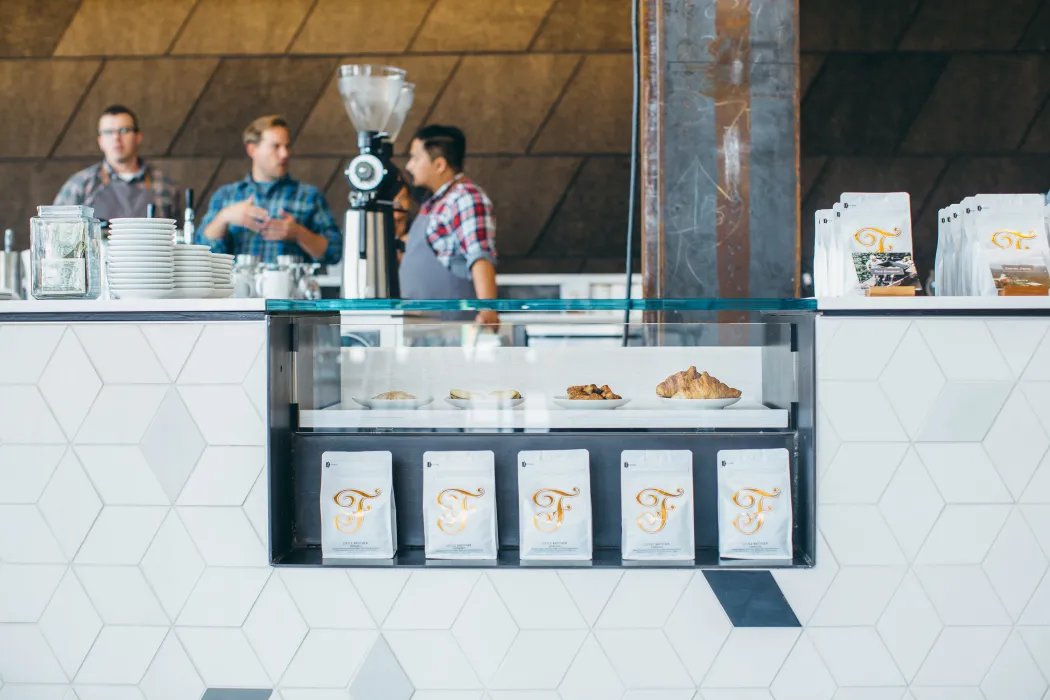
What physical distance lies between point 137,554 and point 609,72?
348 cm

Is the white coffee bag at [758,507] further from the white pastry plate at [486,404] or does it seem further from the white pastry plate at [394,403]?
the white pastry plate at [394,403]

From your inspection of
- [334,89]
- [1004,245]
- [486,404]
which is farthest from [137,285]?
[334,89]

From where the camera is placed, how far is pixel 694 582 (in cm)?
160

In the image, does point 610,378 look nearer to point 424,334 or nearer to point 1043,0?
point 424,334

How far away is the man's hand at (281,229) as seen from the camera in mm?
3297

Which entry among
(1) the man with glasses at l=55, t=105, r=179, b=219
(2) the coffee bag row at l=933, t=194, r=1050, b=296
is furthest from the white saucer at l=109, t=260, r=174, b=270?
(1) the man with glasses at l=55, t=105, r=179, b=219

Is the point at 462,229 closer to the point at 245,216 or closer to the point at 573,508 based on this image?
the point at 245,216

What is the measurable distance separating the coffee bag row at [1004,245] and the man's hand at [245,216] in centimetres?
224

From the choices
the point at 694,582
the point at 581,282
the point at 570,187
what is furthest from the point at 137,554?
the point at 570,187

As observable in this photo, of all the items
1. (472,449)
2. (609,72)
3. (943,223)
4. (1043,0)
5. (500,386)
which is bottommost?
(472,449)

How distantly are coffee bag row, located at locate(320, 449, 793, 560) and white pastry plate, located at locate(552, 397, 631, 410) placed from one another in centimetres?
8

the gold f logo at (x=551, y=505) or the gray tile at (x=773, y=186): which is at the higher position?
the gray tile at (x=773, y=186)

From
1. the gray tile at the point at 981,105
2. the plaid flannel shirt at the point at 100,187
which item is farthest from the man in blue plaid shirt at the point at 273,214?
the gray tile at the point at 981,105

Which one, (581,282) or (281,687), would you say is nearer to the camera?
(281,687)
